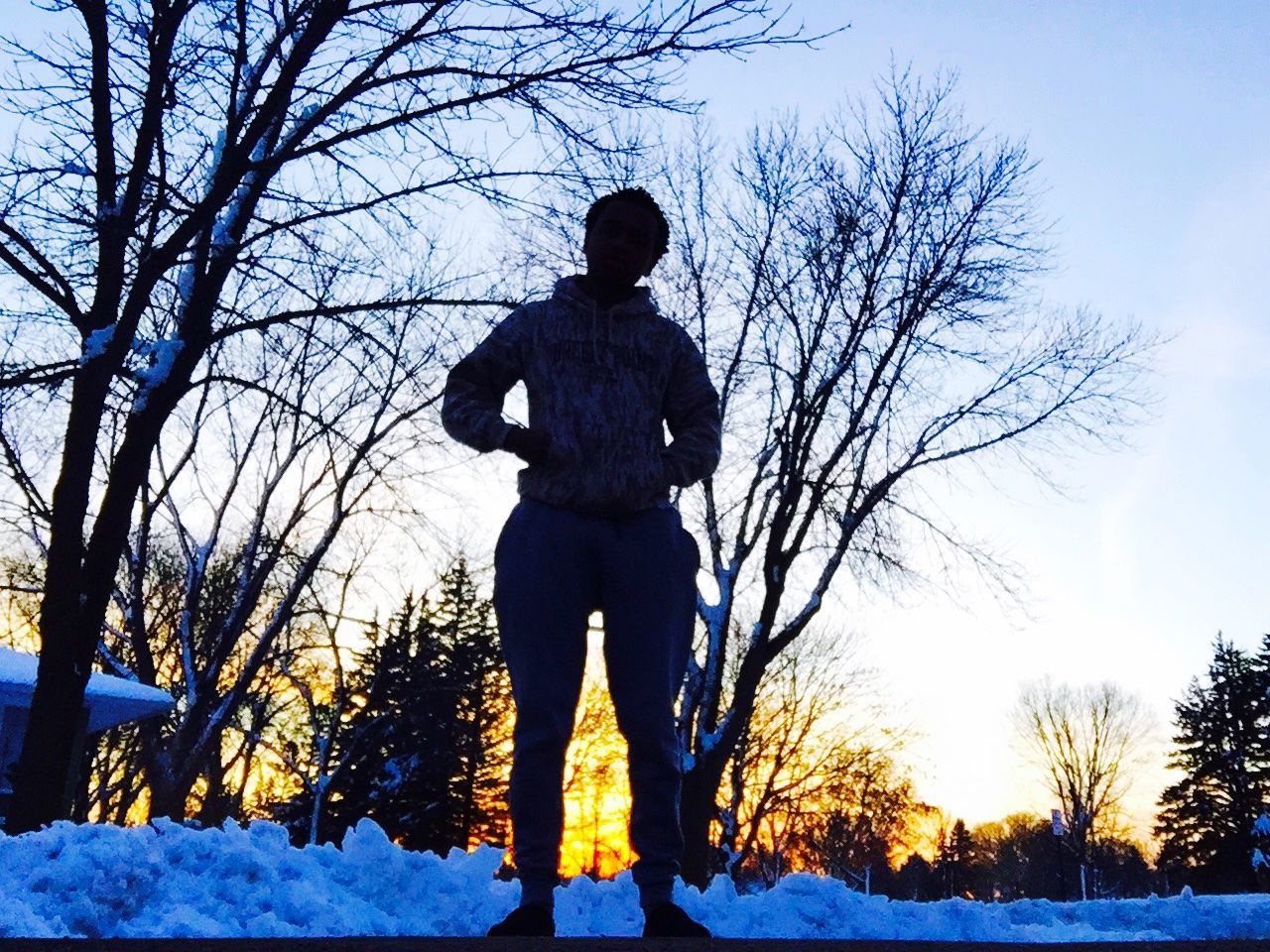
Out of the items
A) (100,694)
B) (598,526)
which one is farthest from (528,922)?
(100,694)

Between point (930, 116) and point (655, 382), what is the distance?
11.5 m

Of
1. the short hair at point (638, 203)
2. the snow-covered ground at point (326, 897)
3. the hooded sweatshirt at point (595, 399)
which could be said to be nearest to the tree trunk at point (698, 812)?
the snow-covered ground at point (326, 897)

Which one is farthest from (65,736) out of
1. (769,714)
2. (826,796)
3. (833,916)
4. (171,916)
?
(826,796)

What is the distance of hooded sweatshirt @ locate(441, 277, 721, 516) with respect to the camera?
9.46ft

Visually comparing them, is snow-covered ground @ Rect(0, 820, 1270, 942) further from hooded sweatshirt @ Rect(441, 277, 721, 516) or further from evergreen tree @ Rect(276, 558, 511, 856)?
evergreen tree @ Rect(276, 558, 511, 856)

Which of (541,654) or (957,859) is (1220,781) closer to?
(957,859)

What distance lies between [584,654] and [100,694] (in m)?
10.3

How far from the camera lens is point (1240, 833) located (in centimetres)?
3691

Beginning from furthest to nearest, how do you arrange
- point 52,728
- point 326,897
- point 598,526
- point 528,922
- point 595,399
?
Result: point 52,728, point 326,897, point 595,399, point 598,526, point 528,922

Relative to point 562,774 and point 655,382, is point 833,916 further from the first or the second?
point 655,382

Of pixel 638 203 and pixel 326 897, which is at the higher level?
pixel 638 203

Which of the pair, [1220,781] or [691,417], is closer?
[691,417]

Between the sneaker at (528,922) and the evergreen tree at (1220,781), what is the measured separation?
41.0 meters

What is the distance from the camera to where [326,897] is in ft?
13.8
